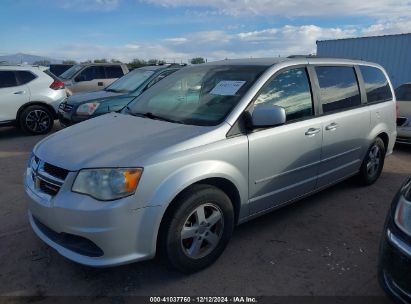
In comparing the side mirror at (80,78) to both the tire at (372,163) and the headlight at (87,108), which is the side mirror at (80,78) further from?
the tire at (372,163)

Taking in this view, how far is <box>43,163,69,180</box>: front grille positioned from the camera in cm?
269

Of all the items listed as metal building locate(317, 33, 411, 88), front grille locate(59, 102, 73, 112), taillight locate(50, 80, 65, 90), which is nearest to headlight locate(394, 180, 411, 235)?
front grille locate(59, 102, 73, 112)

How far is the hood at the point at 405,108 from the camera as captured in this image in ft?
24.1

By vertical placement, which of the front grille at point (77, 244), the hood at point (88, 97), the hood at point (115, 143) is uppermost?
the hood at point (115, 143)

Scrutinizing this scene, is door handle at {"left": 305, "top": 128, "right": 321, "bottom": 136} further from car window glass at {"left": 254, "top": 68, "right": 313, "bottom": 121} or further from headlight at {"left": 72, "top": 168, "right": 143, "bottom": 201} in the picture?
headlight at {"left": 72, "top": 168, "right": 143, "bottom": 201}

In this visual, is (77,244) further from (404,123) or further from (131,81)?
(404,123)

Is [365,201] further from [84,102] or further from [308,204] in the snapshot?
[84,102]

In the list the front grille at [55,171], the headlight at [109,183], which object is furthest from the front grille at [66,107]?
the headlight at [109,183]

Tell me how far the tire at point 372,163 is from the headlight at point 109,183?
3454 millimetres

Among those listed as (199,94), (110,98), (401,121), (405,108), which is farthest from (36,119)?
(405,108)

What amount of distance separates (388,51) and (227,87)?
1444 centimetres

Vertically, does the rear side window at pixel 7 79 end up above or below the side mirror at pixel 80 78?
above

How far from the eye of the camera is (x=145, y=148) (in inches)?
108

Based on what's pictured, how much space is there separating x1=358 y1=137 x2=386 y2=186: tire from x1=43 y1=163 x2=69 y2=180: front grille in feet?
12.4
